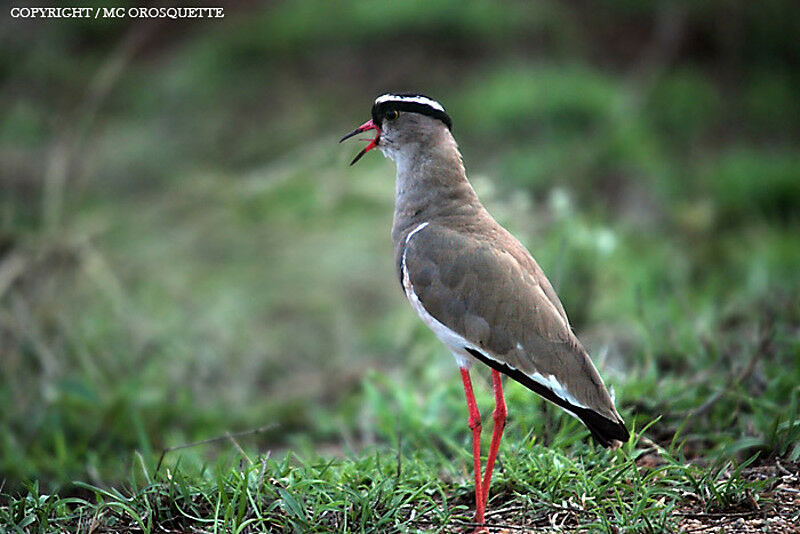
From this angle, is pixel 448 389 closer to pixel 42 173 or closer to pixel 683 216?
pixel 683 216

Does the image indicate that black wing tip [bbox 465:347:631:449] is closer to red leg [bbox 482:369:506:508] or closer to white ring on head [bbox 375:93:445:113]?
red leg [bbox 482:369:506:508]

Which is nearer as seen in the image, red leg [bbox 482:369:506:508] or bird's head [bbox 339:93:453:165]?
red leg [bbox 482:369:506:508]

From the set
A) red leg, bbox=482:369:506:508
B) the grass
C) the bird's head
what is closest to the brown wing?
red leg, bbox=482:369:506:508

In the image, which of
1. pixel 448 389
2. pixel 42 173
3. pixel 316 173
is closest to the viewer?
pixel 448 389

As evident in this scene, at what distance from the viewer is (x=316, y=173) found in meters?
7.04

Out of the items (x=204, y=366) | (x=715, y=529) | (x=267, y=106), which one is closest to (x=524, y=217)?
(x=204, y=366)

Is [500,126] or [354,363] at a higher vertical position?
[500,126]

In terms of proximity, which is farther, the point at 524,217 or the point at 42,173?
the point at 42,173

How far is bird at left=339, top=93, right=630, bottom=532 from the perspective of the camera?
3.32 metres

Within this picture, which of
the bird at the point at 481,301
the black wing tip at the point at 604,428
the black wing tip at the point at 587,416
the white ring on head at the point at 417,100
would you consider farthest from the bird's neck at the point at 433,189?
the black wing tip at the point at 604,428

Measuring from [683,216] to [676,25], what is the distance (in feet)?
10.9

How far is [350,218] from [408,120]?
380 centimetres

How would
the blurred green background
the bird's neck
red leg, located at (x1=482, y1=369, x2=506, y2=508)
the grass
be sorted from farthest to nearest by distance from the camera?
the blurred green background < the bird's neck < red leg, located at (x1=482, y1=369, x2=506, y2=508) < the grass

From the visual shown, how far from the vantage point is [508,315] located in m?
3.38
